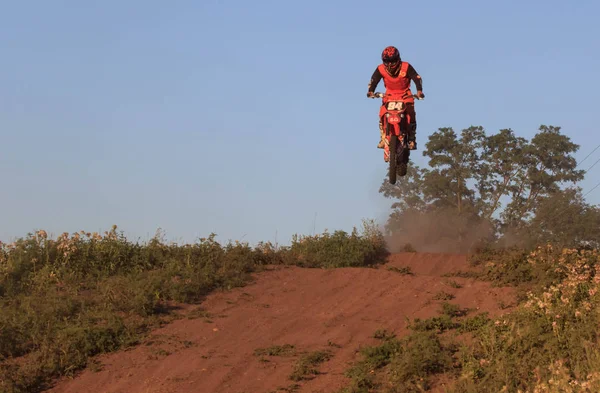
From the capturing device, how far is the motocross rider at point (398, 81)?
→ 1292cm

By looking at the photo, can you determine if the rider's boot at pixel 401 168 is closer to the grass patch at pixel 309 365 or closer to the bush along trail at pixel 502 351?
the bush along trail at pixel 502 351

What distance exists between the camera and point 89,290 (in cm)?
1484

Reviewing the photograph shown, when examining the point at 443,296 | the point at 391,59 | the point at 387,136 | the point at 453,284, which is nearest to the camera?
the point at 391,59

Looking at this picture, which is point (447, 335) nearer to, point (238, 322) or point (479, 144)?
point (238, 322)

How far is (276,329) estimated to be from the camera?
1295 cm

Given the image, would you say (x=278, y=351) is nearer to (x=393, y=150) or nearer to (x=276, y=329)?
(x=276, y=329)

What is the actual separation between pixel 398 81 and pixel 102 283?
23.1 feet

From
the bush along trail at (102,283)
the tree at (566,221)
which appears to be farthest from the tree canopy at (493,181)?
the bush along trail at (102,283)

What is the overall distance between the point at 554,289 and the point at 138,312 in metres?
7.28

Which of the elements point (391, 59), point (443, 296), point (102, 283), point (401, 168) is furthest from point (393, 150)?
point (102, 283)

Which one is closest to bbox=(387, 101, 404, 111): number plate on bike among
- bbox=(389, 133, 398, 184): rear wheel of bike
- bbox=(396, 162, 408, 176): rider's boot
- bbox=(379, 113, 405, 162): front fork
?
bbox=(379, 113, 405, 162): front fork

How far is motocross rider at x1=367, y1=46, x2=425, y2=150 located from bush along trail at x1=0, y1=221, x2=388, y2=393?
4462 mm

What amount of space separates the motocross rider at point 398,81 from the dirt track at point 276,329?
2.98 metres

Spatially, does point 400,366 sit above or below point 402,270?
below
